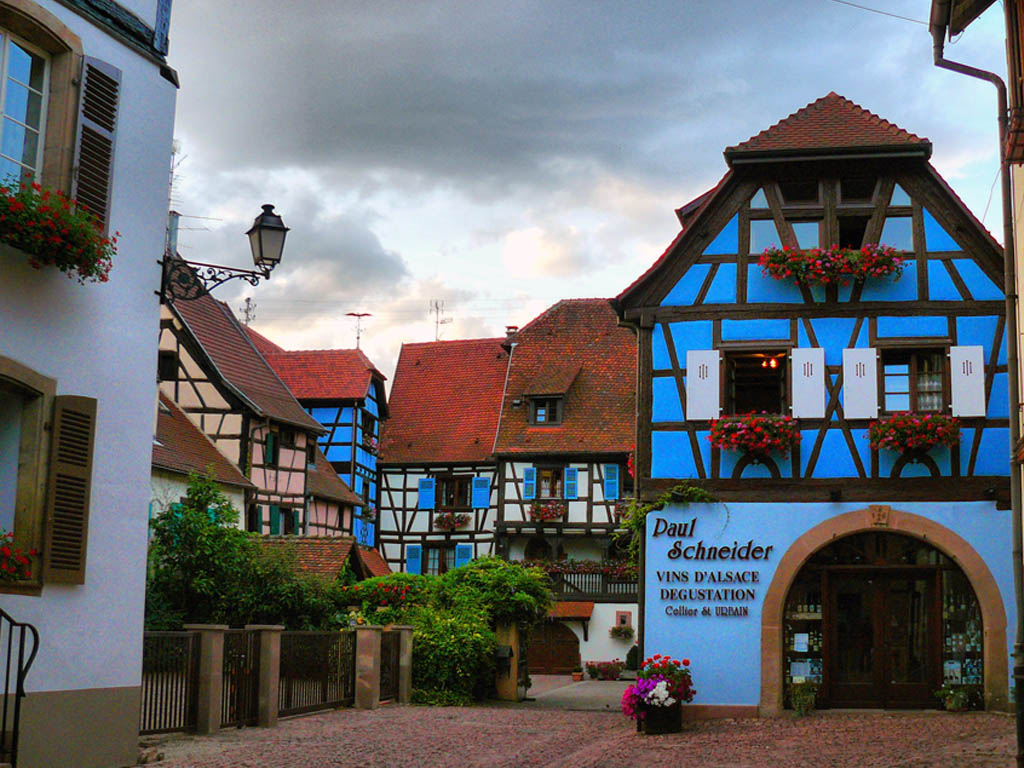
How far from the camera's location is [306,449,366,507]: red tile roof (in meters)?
36.8

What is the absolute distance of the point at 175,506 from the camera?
25.4 m

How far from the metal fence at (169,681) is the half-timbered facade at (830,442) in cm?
673

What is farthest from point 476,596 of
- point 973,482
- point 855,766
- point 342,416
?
point 342,416

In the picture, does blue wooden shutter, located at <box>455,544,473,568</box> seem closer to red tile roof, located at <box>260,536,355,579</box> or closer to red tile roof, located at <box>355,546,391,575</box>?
red tile roof, located at <box>355,546,391,575</box>

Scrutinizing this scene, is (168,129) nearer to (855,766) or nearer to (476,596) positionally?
(855,766)

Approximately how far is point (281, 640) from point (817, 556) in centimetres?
753

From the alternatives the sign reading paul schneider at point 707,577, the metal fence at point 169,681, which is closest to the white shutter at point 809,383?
the sign reading paul schneider at point 707,577

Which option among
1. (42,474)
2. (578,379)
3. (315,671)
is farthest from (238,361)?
(42,474)

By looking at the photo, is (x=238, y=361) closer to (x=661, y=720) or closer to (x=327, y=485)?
(x=327, y=485)

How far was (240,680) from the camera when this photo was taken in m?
16.0

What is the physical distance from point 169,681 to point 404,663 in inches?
327

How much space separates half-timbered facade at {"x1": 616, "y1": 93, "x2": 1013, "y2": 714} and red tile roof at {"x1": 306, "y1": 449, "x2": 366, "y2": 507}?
62.6 ft

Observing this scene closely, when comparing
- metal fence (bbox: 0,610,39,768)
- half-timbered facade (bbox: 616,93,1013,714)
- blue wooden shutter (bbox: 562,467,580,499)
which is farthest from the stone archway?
blue wooden shutter (bbox: 562,467,580,499)

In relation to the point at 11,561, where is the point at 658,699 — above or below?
below
